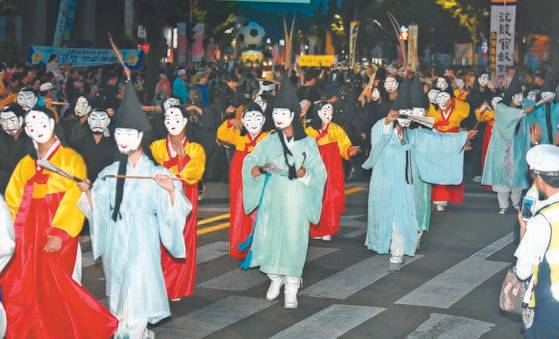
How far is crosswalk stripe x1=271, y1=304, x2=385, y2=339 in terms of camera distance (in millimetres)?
9891

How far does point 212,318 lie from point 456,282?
111 inches

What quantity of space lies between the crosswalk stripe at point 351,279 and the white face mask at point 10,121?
334 cm

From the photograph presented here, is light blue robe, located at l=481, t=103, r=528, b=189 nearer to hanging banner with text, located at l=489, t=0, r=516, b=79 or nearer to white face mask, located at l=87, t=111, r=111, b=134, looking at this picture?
white face mask, located at l=87, t=111, r=111, b=134

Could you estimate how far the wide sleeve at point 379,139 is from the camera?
12.8m

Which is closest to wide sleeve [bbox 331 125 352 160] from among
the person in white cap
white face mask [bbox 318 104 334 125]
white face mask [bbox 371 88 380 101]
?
white face mask [bbox 318 104 334 125]

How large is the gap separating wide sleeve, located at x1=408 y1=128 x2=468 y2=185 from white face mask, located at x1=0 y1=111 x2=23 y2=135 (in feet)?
13.0

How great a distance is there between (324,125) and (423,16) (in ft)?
220

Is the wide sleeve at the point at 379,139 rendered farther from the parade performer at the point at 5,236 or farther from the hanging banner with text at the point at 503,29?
the hanging banner with text at the point at 503,29

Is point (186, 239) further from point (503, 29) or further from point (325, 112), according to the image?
point (503, 29)

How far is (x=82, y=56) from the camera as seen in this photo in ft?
94.4

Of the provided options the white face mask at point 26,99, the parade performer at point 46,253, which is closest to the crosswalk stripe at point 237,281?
the parade performer at point 46,253

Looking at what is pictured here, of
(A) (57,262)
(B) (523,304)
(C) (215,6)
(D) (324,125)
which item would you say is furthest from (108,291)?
(C) (215,6)

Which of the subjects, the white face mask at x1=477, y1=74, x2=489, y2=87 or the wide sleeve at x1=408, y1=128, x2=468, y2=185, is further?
the white face mask at x1=477, y1=74, x2=489, y2=87

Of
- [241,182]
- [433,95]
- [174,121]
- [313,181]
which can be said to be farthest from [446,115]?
[174,121]
